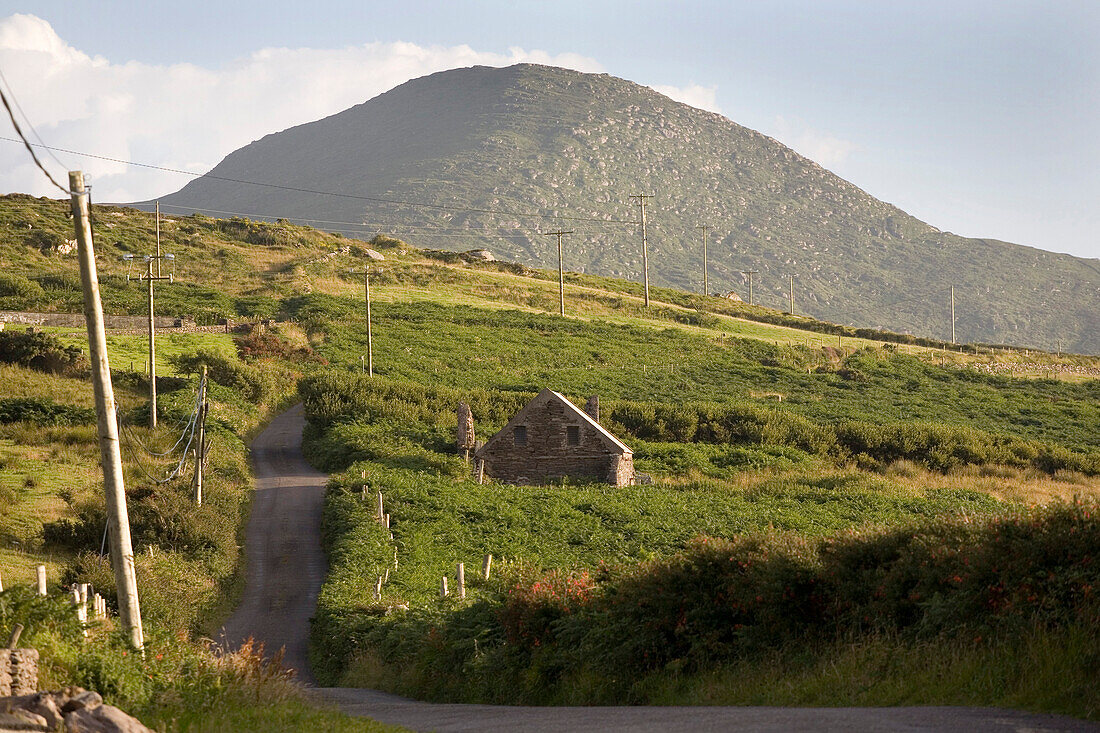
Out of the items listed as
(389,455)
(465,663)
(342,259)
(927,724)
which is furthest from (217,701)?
(342,259)

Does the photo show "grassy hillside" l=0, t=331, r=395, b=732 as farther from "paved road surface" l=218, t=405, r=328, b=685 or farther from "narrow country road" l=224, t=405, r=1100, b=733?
"narrow country road" l=224, t=405, r=1100, b=733

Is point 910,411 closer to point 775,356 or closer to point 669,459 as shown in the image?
point 775,356

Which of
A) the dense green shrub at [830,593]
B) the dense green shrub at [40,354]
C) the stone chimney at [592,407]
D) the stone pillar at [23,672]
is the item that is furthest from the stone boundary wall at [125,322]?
the dense green shrub at [830,593]

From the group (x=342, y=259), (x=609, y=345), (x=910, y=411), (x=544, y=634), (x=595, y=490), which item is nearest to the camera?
(x=544, y=634)

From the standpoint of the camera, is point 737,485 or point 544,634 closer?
point 544,634

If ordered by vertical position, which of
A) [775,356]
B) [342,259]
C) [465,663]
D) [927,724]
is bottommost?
[465,663]

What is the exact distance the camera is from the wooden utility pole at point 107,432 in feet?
56.6

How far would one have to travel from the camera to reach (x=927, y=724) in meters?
11.0

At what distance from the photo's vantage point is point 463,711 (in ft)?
54.1

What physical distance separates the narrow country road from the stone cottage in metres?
11.6

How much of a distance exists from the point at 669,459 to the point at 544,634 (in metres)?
40.6

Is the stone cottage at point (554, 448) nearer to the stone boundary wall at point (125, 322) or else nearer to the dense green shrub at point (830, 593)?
the dense green shrub at point (830, 593)

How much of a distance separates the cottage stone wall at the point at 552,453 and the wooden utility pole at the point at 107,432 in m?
35.8

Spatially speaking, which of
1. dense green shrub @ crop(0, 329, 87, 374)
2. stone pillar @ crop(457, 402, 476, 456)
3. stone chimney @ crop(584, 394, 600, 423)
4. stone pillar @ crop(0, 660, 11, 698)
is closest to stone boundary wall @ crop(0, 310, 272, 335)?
dense green shrub @ crop(0, 329, 87, 374)
